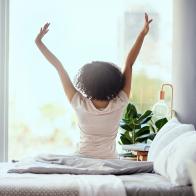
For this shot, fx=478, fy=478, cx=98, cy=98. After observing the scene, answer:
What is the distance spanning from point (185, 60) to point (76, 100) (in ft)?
3.17

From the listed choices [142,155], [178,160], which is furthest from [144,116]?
[178,160]

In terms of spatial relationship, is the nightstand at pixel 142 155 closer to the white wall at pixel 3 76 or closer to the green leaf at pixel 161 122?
the green leaf at pixel 161 122

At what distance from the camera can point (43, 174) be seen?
7.39 ft

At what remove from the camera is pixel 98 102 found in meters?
2.73

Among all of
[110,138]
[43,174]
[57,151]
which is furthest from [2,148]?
[43,174]

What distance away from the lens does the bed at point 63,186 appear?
1974 mm

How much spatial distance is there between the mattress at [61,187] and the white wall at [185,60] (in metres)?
1.01

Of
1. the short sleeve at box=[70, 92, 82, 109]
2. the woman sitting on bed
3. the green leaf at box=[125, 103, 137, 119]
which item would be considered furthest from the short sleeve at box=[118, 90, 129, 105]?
the green leaf at box=[125, 103, 137, 119]

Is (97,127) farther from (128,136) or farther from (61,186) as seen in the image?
(128,136)

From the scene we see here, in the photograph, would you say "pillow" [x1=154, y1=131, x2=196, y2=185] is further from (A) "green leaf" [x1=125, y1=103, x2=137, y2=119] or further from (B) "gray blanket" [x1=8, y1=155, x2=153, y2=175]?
(A) "green leaf" [x1=125, y1=103, x2=137, y2=119]

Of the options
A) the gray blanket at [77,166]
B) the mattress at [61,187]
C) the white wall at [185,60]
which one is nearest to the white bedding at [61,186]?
the mattress at [61,187]

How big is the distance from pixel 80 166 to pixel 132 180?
0.36 meters

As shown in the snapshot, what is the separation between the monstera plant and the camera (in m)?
Result: 3.65

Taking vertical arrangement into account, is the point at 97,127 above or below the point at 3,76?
below
